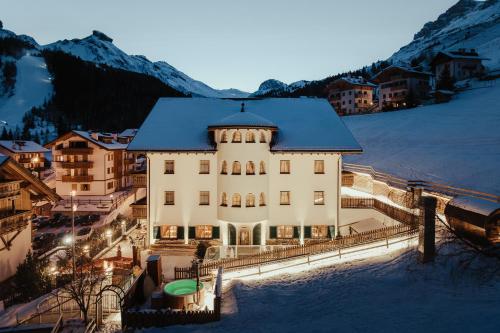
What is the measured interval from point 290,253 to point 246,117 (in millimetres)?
10575

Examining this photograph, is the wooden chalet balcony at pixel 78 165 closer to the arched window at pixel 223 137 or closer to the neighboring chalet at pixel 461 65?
the arched window at pixel 223 137

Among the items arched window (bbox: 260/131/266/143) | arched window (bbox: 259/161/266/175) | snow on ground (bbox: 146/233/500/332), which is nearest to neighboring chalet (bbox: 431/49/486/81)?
arched window (bbox: 260/131/266/143)

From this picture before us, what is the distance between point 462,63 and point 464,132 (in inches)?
2120

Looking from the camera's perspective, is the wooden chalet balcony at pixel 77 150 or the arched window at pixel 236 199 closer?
the arched window at pixel 236 199

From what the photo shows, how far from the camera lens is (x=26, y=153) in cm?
6525

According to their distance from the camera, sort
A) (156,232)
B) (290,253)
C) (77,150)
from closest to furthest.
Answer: (290,253) < (156,232) < (77,150)

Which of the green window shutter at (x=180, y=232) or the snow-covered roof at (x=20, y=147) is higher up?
the snow-covered roof at (x=20, y=147)

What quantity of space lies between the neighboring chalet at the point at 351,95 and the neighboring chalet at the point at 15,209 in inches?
3375

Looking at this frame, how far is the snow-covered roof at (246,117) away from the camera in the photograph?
84.5 feet

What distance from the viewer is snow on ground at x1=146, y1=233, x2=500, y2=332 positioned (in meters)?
11.3

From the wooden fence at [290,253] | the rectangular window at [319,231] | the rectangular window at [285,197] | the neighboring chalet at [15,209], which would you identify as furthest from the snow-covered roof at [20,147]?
the rectangular window at [319,231]

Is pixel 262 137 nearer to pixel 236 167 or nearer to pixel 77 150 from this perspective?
pixel 236 167

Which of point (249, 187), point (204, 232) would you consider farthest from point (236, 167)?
point (204, 232)

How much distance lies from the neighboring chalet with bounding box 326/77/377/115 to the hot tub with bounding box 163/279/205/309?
279ft
